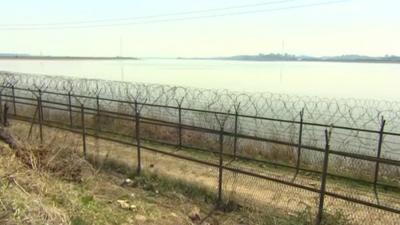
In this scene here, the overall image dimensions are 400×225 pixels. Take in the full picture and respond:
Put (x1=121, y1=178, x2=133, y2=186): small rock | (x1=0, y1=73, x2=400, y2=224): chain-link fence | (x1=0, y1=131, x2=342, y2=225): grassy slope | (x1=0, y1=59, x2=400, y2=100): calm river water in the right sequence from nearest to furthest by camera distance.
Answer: (x1=0, y1=131, x2=342, y2=225): grassy slope < (x1=0, y1=73, x2=400, y2=224): chain-link fence < (x1=121, y1=178, x2=133, y2=186): small rock < (x1=0, y1=59, x2=400, y2=100): calm river water

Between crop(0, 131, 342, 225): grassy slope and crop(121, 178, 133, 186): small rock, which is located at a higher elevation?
crop(0, 131, 342, 225): grassy slope

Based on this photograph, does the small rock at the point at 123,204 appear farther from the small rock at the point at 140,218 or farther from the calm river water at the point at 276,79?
the calm river water at the point at 276,79

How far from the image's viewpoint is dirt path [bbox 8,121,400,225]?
7.59m

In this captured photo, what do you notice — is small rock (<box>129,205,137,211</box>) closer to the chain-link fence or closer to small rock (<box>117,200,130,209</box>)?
small rock (<box>117,200,130,209</box>)

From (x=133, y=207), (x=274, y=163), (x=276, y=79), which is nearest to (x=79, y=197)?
(x=133, y=207)

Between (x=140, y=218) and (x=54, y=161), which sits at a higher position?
(x=54, y=161)

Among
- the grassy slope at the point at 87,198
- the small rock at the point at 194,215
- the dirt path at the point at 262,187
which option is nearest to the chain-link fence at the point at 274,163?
the dirt path at the point at 262,187

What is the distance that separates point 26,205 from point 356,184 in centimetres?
703

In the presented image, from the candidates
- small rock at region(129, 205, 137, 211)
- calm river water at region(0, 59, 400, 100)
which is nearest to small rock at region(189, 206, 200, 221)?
small rock at region(129, 205, 137, 211)

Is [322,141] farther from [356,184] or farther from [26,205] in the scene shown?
[26,205]

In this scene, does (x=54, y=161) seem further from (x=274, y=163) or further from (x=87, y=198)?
(x=274, y=163)

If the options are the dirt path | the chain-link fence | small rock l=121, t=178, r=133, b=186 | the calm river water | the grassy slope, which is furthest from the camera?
the calm river water

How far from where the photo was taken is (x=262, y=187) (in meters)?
8.68

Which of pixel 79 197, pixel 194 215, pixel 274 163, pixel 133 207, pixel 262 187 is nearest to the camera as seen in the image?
pixel 79 197
